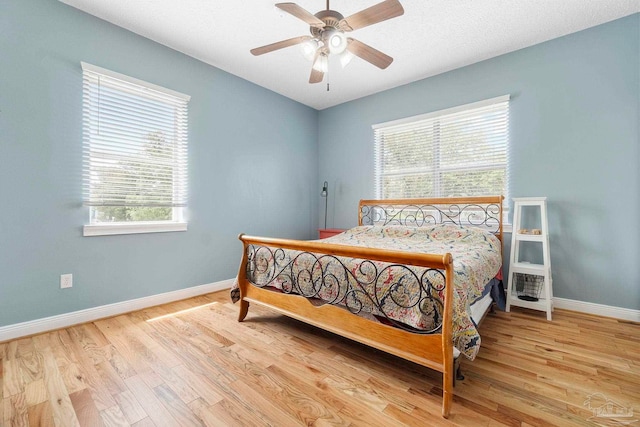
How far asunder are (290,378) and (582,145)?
3.31m

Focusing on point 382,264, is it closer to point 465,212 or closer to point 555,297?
point 465,212

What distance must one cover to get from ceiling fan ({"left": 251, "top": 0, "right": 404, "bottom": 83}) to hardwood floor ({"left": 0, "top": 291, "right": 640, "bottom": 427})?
2118 millimetres

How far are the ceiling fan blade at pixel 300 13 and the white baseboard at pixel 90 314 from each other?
282 centimetres

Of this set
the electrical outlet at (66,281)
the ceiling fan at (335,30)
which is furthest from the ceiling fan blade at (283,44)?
Answer: the electrical outlet at (66,281)

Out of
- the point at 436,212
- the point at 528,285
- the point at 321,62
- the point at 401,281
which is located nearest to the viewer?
the point at 401,281

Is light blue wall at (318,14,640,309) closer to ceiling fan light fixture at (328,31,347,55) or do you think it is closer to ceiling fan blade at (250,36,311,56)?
ceiling fan light fixture at (328,31,347,55)

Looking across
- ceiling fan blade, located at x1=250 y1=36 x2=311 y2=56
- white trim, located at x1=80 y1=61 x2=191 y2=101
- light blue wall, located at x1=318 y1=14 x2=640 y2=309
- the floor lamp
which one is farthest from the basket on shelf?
white trim, located at x1=80 y1=61 x2=191 y2=101

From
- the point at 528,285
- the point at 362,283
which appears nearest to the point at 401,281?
the point at 362,283

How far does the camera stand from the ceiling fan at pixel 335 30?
1.62 meters

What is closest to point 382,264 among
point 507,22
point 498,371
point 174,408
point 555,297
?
point 498,371

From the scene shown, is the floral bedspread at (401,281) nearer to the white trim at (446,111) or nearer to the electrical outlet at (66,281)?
the electrical outlet at (66,281)

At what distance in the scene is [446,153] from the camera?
11.3 ft

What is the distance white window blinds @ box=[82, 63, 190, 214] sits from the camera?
247 centimetres

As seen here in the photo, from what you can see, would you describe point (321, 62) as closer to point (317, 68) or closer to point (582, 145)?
point (317, 68)
